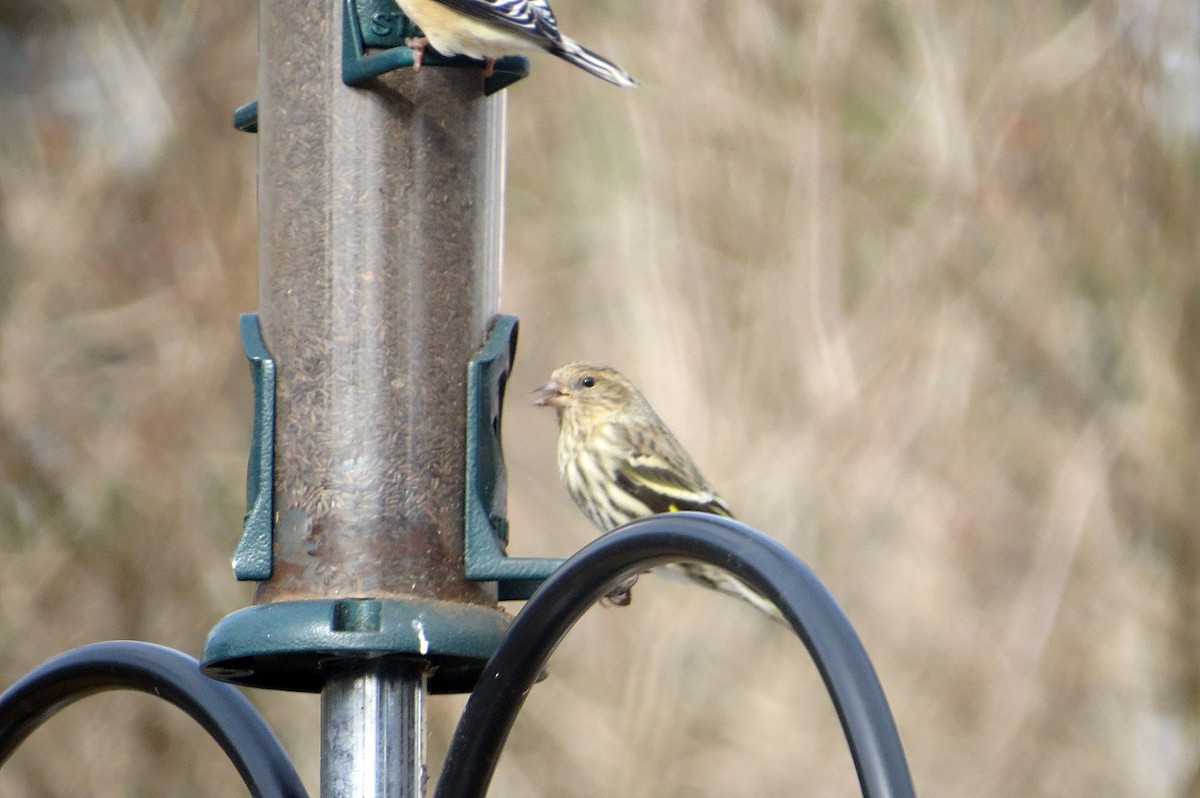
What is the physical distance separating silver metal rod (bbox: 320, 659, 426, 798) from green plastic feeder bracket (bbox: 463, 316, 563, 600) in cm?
32

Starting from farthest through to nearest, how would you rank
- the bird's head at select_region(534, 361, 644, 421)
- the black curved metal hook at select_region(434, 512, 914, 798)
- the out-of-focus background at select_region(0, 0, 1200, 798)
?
the out-of-focus background at select_region(0, 0, 1200, 798) < the bird's head at select_region(534, 361, 644, 421) < the black curved metal hook at select_region(434, 512, 914, 798)

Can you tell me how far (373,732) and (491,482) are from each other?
778mm

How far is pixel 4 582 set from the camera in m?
9.38

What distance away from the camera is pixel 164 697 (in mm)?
3867

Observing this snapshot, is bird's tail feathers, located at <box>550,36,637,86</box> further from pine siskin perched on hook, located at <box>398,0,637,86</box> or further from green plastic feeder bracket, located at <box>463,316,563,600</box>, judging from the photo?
green plastic feeder bracket, located at <box>463,316,563,600</box>

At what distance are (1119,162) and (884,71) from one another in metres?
1.25

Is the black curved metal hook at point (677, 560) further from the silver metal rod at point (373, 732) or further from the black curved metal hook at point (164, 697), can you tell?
the black curved metal hook at point (164, 697)

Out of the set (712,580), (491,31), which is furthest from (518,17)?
(712,580)

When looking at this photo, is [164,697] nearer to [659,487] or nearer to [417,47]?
[417,47]

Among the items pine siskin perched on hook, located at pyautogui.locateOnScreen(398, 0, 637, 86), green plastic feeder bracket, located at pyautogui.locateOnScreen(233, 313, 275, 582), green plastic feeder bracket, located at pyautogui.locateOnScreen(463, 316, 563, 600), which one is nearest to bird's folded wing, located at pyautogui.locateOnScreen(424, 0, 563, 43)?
pine siskin perched on hook, located at pyautogui.locateOnScreen(398, 0, 637, 86)

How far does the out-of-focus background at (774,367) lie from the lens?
346 inches

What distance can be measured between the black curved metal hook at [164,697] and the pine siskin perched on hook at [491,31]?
1414 mm

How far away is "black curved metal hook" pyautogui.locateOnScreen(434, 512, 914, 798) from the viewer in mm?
2475

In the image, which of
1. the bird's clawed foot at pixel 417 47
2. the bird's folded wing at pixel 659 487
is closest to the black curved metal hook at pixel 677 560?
the bird's clawed foot at pixel 417 47
